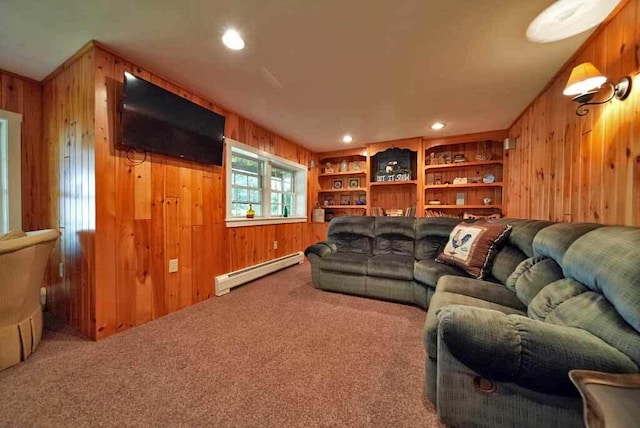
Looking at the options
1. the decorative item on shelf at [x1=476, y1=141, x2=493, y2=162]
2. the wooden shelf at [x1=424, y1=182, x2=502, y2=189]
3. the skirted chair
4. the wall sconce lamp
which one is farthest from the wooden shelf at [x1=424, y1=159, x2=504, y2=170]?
the skirted chair

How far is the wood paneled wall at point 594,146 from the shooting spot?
1391mm

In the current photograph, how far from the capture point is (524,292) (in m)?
1.48

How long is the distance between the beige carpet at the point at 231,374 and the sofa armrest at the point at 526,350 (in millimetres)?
498

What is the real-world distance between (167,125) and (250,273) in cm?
200

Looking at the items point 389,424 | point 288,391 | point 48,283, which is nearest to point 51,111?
point 48,283

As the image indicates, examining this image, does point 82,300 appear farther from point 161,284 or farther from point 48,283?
point 48,283

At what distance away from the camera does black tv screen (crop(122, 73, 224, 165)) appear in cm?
197

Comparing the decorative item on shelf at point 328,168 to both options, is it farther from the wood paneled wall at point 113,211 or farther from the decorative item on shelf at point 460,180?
the wood paneled wall at point 113,211

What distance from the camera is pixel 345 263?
289 centimetres

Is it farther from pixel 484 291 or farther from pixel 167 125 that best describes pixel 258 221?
pixel 484 291

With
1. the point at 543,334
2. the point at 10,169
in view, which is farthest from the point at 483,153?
the point at 10,169

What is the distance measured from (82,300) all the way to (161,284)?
542 mm

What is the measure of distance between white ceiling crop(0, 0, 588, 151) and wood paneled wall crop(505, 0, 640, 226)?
239mm

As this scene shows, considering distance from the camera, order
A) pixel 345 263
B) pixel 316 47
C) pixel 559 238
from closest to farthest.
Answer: pixel 559 238
pixel 316 47
pixel 345 263
